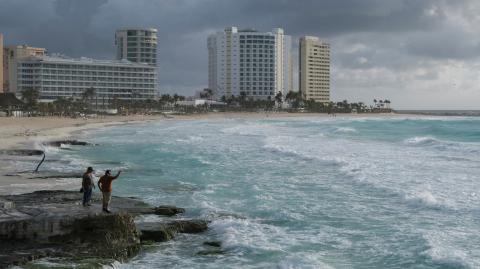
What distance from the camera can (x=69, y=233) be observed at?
12.3 m

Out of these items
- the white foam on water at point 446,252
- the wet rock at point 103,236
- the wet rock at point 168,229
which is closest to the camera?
the white foam on water at point 446,252

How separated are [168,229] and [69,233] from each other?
239 centimetres

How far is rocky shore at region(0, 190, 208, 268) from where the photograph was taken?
37.6 ft

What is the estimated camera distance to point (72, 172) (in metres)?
25.0

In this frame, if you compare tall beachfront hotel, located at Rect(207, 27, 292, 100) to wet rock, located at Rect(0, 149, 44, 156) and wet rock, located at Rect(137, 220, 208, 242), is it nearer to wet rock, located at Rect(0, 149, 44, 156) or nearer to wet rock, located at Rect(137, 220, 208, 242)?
wet rock, located at Rect(0, 149, 44, 156)

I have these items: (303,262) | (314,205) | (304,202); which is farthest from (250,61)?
(303,262)

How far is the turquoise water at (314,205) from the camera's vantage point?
1215 cm

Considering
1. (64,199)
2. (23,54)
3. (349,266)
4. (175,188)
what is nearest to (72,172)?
(175,188)

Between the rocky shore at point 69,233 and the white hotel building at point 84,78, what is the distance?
146 metres

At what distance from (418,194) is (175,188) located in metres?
8.45

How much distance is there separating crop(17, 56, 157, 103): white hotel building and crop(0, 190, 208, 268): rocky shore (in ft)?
479

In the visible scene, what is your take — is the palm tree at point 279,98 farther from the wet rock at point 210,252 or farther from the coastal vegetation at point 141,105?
the wet rock at point 210,252

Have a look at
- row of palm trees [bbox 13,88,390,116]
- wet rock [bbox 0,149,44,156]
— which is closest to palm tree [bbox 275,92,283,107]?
row of palm trees [bbox 13,88,390,116]

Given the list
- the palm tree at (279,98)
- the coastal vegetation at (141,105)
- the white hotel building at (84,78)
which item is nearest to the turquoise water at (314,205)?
the coastal vegetation at (141,105)
